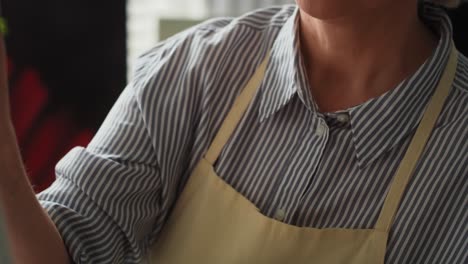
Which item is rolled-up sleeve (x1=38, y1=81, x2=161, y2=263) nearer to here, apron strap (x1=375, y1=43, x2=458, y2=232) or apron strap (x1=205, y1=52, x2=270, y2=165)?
apron strap (x1=205, y1=52, x2=270, y2=165)

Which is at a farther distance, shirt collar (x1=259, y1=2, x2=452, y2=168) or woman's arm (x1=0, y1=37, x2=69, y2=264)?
shirt collar (x1=259, y1=2, x2=452, y2=168)

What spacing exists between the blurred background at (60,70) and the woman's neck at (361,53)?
542 millimetres

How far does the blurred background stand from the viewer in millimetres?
1340

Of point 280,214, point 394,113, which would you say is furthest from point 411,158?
point 280,214

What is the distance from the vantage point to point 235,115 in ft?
3.26

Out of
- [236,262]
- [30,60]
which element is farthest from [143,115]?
[30,60]

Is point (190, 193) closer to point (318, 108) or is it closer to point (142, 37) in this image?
point (318, 108)

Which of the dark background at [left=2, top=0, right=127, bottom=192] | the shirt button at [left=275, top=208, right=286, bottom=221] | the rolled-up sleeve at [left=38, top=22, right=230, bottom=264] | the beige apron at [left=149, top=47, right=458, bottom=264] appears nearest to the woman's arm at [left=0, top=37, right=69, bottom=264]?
the rolled-up sleeve at [left=38, top=22, right=230, bottom=264]

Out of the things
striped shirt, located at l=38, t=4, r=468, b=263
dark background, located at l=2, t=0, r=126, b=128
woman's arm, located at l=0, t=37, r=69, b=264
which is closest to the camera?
woman's arm, located at l=0, t=37, r=69, b=264

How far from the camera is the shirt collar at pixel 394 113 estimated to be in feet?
3.09

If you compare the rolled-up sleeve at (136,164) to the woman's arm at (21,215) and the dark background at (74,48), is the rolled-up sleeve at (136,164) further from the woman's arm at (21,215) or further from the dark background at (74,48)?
the dark background at (74,48)

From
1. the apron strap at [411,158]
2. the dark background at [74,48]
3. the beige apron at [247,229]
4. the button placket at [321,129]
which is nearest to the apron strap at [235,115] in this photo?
the beige apron at [247,229]

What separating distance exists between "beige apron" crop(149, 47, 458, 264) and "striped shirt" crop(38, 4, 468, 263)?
0.5 inches

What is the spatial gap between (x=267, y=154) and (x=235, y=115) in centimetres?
7
